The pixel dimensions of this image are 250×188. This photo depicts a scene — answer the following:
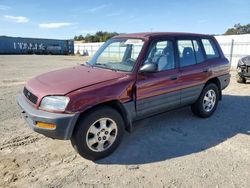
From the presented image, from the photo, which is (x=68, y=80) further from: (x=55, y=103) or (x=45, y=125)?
(x=45, y=125)

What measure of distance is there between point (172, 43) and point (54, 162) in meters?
2.96

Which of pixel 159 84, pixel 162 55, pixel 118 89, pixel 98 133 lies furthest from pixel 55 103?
pixel 162 55

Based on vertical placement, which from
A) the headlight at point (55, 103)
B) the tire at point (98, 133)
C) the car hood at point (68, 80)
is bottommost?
the tire at point (98, 133)

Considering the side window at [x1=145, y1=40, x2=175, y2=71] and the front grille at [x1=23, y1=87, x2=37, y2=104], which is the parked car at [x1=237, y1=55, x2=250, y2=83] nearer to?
the side window at [x1=145, y1=40, x2=175, y2=71]

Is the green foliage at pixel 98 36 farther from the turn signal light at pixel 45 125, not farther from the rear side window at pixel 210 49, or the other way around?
the turn signal light at pixel 45 125

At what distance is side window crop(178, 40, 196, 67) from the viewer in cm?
468

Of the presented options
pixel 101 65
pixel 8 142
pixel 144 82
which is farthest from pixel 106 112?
pixel 8 142

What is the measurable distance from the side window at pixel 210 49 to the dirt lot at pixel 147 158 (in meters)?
1.49

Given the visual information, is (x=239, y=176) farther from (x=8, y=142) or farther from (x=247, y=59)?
(x=247, y=59)

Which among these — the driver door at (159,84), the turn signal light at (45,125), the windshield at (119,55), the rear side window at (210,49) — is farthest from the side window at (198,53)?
the turn signal light at (45,125)

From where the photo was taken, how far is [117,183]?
3.05 m

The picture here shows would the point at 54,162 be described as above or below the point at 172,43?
below

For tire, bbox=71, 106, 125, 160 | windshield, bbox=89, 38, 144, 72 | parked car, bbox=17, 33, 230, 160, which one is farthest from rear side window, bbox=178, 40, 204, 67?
tire, bbox=71, 106, 125, 160

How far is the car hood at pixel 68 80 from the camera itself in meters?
3.34
